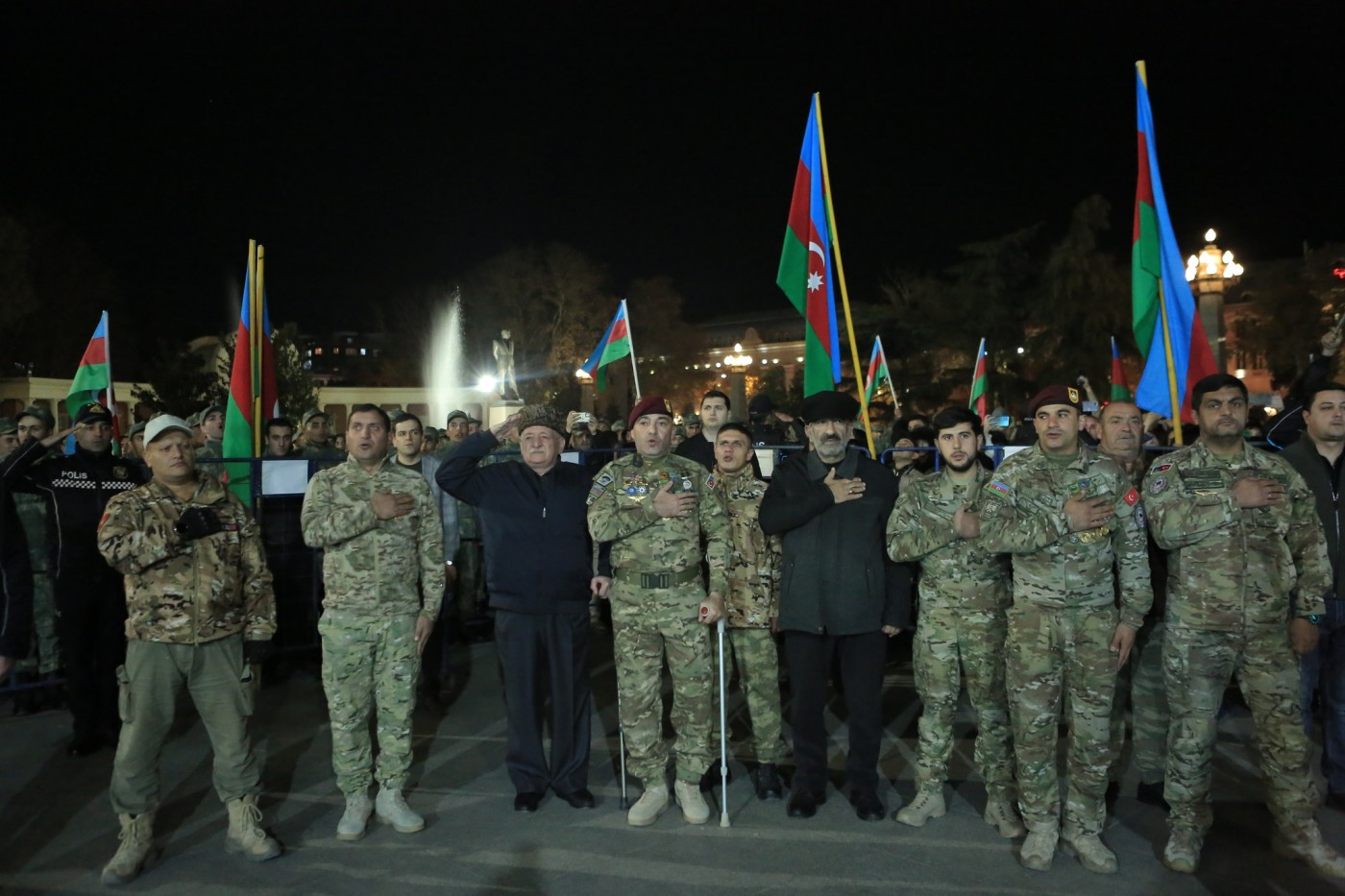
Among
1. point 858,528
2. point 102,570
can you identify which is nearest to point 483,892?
point 858,528

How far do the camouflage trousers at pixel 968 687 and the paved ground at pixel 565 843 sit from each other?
0.93 ft

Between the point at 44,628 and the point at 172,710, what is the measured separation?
3234 mm

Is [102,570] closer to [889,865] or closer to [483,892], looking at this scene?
[483,892]

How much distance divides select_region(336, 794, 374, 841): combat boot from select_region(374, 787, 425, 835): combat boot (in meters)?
0.07

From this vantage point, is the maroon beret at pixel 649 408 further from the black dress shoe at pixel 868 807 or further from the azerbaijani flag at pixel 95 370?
the azerbaijani flag at pixel 95 370

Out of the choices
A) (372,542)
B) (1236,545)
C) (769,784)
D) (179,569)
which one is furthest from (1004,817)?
(179,569)

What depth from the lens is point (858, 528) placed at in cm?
488

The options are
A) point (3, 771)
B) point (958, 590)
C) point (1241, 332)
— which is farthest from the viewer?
point (1241, 332)

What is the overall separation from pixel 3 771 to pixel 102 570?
4.06ft

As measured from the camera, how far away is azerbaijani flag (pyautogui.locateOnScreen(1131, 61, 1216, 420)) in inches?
280

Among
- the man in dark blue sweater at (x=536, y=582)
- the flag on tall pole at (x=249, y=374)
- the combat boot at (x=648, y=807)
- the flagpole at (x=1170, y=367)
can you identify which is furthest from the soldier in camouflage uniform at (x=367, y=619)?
the flagpole at (x=1170, y=367)

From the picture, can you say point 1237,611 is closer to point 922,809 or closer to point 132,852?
point 922,809

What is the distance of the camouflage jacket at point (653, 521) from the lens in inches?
191

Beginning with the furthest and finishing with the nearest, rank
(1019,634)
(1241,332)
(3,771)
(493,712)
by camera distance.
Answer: (1241,332) → (493,712) → (3,771) → (1019,634)
